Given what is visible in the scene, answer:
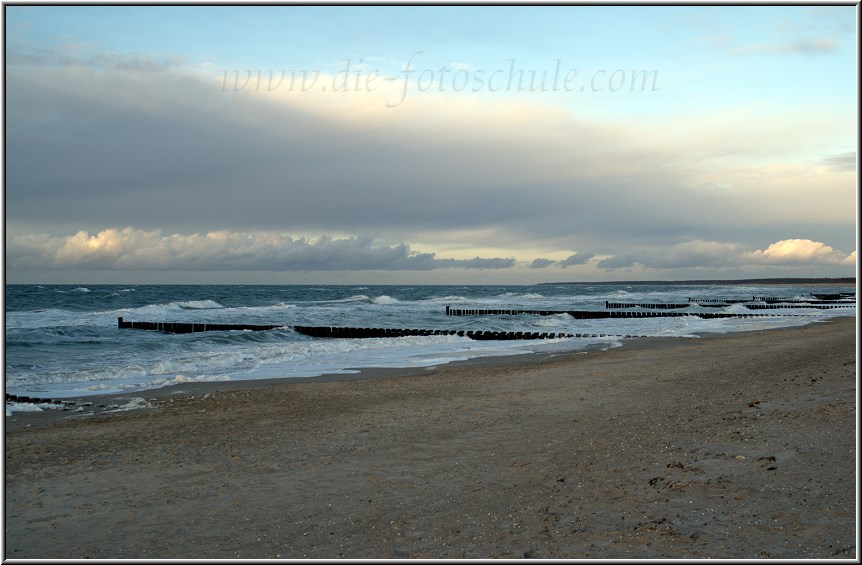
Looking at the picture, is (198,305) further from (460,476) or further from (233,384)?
(460,476)

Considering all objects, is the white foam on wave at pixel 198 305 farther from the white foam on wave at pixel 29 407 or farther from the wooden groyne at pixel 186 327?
the white foam on wave at pixel 29 407

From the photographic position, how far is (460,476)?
6898mm

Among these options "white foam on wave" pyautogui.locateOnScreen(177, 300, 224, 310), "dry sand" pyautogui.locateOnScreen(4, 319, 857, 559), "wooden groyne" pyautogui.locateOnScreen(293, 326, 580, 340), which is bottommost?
"white foam on wave" pyautogui.locateOnScreen(177, 300, 224, 310)

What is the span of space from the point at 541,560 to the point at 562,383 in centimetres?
891

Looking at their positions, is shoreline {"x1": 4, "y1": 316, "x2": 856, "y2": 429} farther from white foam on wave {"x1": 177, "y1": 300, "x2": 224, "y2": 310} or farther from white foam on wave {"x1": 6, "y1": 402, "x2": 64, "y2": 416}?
white foam on wave {"x1": 177, "y1": 300, "x2": 224, "y2": 310}

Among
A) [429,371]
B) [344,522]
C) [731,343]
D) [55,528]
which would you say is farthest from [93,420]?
[731,343]

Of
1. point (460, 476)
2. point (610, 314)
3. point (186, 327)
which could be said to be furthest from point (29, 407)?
point (610, 314)

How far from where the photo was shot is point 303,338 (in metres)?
33.3

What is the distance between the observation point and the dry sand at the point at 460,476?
5.12 meters

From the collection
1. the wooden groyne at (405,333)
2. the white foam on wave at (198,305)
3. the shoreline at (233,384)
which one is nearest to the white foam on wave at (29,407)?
the shoreline at (233,384)

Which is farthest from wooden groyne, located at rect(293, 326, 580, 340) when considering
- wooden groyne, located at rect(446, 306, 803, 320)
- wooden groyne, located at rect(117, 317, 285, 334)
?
wooden groyne, located at rect(446, 306, 803, 320)

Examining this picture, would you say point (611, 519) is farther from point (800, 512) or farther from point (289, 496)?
point (289, 496)

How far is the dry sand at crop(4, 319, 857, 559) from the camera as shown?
512 centimetres

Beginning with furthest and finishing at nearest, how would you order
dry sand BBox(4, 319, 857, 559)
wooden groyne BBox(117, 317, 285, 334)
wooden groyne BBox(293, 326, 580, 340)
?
wooden groyne BBox(117, 317, 285, 334), wooden groyne BBox(293, 326, 580, 340), dry sand BBox(4, 319, 857, 559)
